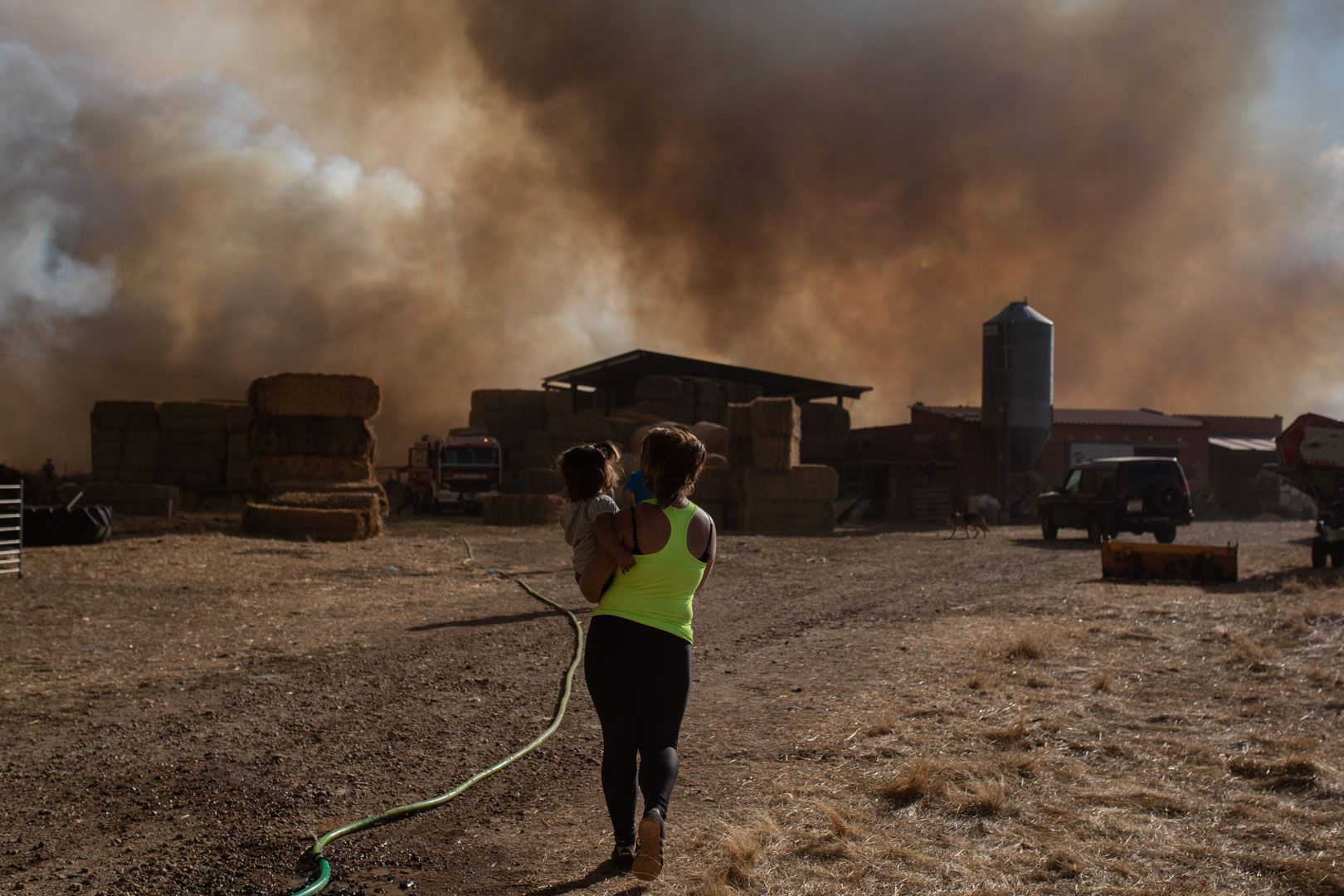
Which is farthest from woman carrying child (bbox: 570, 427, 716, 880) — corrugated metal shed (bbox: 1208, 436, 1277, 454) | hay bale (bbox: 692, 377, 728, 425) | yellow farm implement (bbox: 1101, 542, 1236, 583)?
corrugated metal shed (bbox: 1208, 436, 1277, 454)

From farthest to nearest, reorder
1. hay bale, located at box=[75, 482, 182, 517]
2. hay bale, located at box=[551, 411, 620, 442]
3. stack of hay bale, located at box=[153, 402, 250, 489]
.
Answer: hay bale, located at box=[551, 411, 620, 442], stack of hay bale, located at box=[153, 402, 250, 489], hay bale, located at box=[75, 482, 182, 517]

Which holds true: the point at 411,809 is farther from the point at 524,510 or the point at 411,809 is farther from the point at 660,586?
the point at 524,510

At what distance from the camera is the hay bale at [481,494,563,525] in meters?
25.6

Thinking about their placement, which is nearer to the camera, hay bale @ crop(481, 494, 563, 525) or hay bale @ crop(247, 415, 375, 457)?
hay bale @ crop(247, 415, 375, 457)

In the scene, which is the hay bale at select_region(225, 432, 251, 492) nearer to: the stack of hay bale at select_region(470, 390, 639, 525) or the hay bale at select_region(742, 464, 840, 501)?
the stack of hay bale at select_region(470, 390, 639, 525)

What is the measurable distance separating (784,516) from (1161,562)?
39.0 ft

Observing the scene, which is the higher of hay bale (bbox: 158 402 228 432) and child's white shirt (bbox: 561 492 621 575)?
hay bale (bbox: 158 402 228 432)

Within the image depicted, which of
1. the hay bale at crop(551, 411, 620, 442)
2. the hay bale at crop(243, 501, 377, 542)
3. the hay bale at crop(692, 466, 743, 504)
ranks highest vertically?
the hay bale at crop(551, 411, 620, 442)

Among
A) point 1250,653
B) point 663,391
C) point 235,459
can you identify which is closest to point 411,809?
point 1250,653

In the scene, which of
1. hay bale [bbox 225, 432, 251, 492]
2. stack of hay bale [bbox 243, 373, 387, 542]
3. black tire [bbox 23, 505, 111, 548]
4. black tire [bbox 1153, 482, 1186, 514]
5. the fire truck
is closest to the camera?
black tire [bbox 23, 505, 111, 548]

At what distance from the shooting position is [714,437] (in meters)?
27.6

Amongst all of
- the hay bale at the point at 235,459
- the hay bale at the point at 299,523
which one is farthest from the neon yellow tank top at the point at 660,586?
the hay bale at the point at 235,459

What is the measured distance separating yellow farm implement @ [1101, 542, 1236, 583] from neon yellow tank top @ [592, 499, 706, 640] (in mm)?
11997

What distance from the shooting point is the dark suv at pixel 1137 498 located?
21375 millimetres
